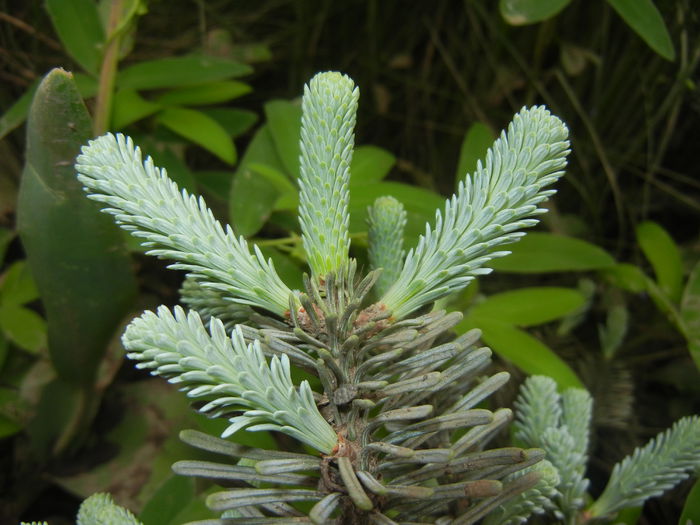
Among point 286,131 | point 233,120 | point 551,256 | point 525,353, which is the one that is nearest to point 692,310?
point 551,256

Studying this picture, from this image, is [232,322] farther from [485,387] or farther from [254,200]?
[254,200]

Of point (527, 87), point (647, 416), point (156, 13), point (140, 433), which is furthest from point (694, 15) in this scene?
point (140, 433)

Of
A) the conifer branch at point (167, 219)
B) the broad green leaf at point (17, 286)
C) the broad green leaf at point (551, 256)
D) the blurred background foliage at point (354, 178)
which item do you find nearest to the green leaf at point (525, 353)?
the blurred background foliage at point (354, 178)

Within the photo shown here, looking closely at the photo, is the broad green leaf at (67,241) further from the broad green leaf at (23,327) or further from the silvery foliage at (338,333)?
the silvery foliage at (338,333)

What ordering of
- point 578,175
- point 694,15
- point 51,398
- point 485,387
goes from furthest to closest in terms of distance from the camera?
point 578,175 → point 694,15 → point 51,398 → point 485,387

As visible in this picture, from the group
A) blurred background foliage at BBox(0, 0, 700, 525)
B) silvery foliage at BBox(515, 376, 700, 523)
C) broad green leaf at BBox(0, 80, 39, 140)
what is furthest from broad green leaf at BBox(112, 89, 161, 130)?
silvery foliage at BBox(515, 376, 700, 523)
